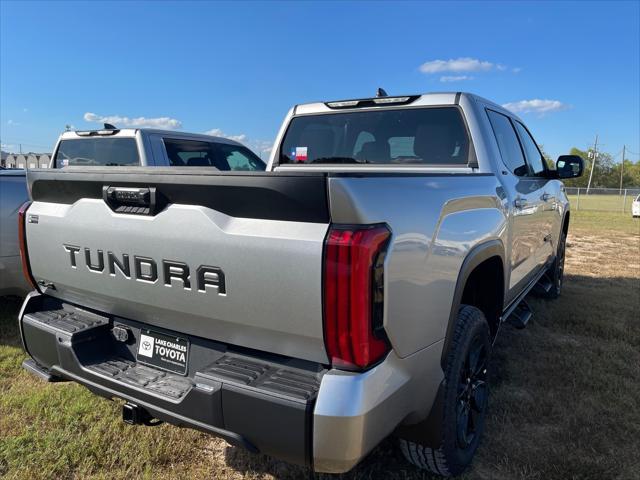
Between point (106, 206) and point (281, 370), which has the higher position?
point (106, 206)

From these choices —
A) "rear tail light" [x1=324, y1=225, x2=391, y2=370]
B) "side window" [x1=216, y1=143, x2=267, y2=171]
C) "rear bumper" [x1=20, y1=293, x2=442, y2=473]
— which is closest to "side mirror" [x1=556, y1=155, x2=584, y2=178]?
"rear bumper" [x1=20, y1=293, x2=442, y2=473]

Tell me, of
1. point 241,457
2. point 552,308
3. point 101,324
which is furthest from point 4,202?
point 552,308

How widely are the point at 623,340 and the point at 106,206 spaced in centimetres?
457

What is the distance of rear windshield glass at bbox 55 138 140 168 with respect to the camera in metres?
6.32

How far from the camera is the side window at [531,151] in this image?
4.28m

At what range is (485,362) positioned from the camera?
272 cm

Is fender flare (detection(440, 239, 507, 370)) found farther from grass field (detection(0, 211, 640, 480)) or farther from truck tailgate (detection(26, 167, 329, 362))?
grass field (detection(0, 211, 640, 480))

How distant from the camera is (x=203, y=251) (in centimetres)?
184

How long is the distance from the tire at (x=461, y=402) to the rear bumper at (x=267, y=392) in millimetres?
209

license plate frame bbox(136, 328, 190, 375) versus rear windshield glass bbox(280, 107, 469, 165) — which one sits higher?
rear windshield glass bbox(280, 107, 469, 165)

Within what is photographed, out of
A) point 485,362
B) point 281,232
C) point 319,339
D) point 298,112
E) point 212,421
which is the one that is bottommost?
point 485,362

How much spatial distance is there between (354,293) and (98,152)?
6252 mm

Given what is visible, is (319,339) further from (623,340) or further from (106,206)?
(623,340)

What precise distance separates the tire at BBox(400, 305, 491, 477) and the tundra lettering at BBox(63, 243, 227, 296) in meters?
1.11
